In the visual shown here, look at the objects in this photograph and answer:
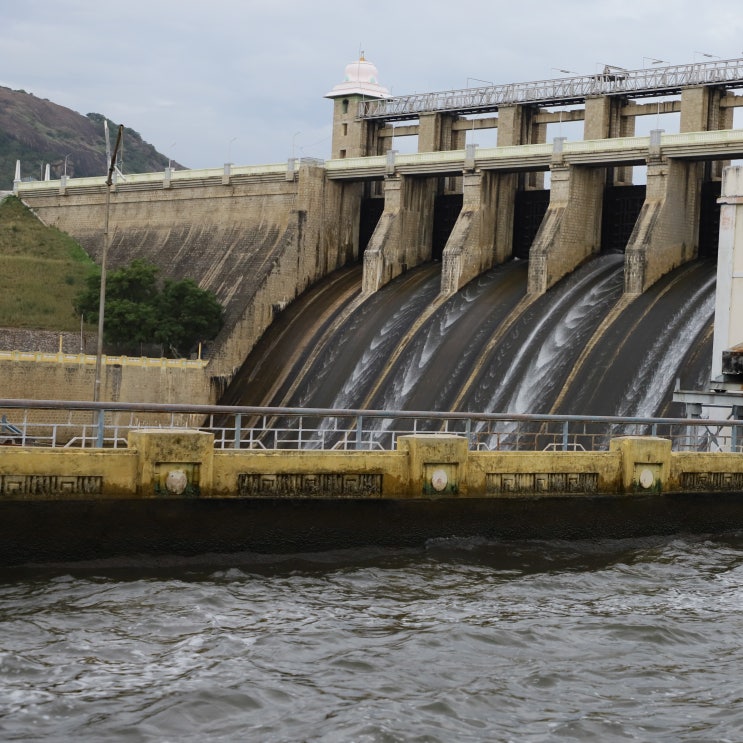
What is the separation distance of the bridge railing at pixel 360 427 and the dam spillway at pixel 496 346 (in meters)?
1.20

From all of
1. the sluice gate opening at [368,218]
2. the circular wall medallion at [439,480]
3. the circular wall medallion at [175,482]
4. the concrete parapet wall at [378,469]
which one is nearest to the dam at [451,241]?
the sluice gate opening at [368,218]

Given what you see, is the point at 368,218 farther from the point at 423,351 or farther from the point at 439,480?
the point at 439,480

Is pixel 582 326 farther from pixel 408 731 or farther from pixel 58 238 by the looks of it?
pixel 58 238

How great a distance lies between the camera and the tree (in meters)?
73.1

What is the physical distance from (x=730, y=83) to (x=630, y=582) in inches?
1830

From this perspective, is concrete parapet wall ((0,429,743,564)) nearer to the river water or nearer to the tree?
the river water

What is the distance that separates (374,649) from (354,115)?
227 ft

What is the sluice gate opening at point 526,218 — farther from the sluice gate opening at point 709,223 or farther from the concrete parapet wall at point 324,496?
the concrete parapet wall at point 324,496

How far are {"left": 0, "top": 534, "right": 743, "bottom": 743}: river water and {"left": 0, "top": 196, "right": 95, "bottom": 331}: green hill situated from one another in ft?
185

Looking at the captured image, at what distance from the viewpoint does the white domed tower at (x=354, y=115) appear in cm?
8481

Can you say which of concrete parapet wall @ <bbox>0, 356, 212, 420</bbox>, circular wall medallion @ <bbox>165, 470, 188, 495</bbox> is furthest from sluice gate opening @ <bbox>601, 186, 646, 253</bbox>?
circular wall medallion @ <bbox>165, 470, 188, 495</bbox>

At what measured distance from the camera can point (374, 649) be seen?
19.3 metres

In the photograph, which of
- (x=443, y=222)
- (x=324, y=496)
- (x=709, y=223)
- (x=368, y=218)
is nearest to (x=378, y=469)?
(x=324, y=496)

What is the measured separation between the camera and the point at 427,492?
26828 millimetres
